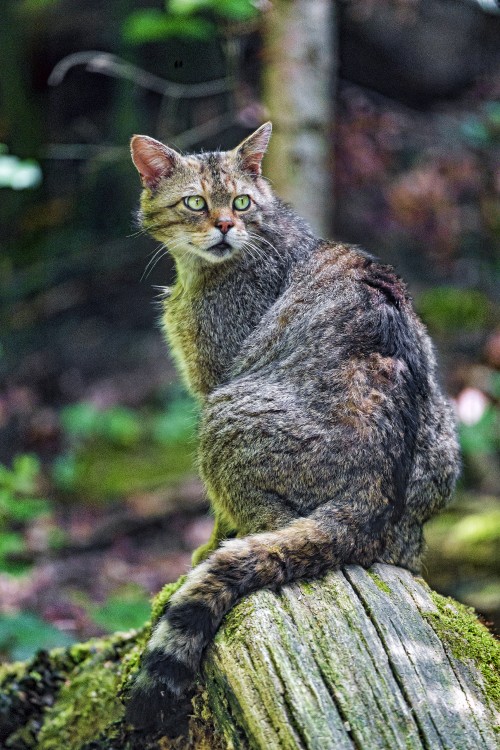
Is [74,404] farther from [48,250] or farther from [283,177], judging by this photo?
[283,177]

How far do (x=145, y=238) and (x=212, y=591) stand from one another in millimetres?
7595

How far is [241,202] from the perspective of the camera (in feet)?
13.5

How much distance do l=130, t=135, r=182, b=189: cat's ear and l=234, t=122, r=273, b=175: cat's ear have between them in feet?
1.06

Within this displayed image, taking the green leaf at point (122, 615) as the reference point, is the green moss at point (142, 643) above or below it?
below

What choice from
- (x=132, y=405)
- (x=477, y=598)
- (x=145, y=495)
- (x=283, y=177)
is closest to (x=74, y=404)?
(x=132, y=405)

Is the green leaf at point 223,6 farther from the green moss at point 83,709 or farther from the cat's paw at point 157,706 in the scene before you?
the cat's paw at point 157,706

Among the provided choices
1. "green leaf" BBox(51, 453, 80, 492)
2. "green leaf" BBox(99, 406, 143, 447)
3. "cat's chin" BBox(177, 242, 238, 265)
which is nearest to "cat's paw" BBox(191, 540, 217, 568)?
"cat's chin" BBox(177, 242, 238, 265)

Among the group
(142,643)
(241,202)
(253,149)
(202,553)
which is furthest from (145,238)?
(142,643)

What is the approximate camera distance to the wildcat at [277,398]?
121 inches

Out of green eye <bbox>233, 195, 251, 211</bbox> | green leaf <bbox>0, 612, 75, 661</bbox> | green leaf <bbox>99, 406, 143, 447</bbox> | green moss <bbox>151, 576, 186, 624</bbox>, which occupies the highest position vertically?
green leaf <bbox>99, 406, 143, 447</bbox>

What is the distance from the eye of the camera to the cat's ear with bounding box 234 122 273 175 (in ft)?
14.0

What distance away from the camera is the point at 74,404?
31.0 ft

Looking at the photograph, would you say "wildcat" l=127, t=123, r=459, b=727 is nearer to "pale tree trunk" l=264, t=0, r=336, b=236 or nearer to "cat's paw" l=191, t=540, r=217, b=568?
"cat's paw" l=191, t=540, r=217, b=568

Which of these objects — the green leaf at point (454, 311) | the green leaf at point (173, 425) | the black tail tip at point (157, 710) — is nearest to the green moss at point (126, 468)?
the green leaf at point (173, 425)
